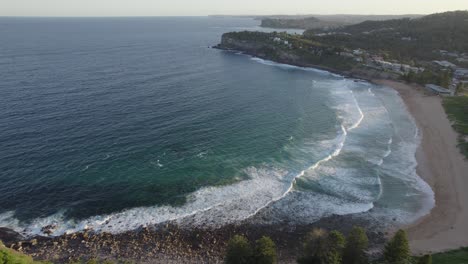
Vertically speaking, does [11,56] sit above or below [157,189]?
above

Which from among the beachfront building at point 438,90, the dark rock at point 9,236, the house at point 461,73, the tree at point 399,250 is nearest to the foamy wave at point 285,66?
the beachfront building at point 438,90

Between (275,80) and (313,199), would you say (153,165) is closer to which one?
(313,199)

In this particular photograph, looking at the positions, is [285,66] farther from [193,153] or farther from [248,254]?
[248,254]

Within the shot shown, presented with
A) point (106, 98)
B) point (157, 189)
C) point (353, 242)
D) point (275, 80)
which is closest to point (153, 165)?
point (157, 189)

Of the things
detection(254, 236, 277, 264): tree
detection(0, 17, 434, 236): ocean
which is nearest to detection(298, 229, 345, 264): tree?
detection(254, 236, 277, 264): tree

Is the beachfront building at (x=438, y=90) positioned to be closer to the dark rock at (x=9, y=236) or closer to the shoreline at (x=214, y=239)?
the shoreline at (x=214, y=239)

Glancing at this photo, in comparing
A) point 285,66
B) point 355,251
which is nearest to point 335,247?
point 355,251
